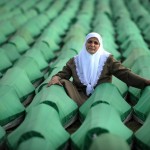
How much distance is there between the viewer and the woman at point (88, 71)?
3.73m

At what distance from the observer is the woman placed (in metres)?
3.73

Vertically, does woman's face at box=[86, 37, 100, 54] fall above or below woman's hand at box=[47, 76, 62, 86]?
above

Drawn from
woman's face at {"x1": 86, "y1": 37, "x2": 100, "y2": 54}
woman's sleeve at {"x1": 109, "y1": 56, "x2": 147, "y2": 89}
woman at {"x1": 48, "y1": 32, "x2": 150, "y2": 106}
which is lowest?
woman's sleeve at {"x1": 109, "y1": 56, "x2": 147, "y2": 89}

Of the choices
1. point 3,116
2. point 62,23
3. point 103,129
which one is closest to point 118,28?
point 62,23

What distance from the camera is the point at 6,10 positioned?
31.0 feet

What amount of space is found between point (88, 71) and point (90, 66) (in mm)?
52

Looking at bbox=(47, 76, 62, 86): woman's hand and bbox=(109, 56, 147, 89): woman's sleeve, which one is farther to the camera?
bbox=(47, 76, 62, 86): woman's hand

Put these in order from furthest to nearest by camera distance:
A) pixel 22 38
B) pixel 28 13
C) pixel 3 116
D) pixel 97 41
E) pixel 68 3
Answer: pixel 68 3, pixel 28 13, pixel 22 38, pixel 97 41, pixel 3 116

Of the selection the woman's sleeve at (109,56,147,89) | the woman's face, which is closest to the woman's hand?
the woman's face

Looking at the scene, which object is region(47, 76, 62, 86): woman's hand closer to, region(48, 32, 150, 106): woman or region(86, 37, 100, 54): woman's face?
region(48, 32, 150, 106): woman

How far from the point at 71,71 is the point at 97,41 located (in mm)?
391

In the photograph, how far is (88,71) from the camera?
384 cm

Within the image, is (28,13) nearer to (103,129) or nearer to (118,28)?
(118,28)

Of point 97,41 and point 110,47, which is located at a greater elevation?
point 97,41
